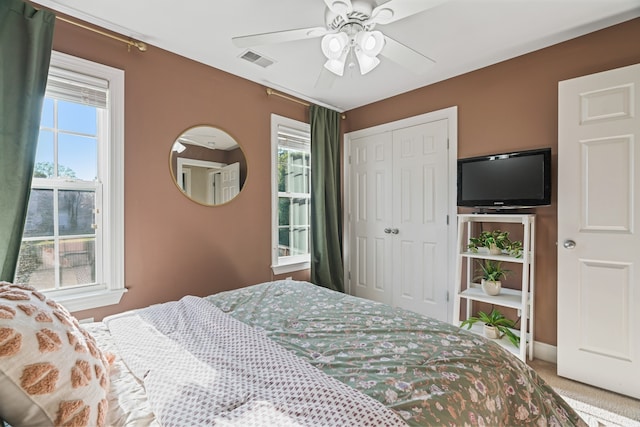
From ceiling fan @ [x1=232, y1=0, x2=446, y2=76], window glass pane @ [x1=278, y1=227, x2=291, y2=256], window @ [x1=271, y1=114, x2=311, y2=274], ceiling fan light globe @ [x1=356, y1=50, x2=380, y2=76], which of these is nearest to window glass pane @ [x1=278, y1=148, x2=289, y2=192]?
window @ [x1=271, y1=114, x2=311, y2=274]

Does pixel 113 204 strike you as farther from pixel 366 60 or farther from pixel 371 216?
pixel 371 216

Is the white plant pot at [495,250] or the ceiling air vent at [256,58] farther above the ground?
the ceiling air vent at [256,58]

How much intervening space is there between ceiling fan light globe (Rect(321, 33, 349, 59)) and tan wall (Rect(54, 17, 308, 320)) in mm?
1430

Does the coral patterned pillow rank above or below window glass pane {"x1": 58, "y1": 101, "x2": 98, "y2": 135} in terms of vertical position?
below

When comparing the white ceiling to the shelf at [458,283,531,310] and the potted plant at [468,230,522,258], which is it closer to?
the potted plant at [468,230,522,258]

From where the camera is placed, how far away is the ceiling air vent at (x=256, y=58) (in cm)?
245

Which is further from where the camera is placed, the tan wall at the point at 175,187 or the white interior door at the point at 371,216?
the white interior door at the point at 371,216

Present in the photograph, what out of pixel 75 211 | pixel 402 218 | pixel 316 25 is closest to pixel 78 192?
pixel 75 211

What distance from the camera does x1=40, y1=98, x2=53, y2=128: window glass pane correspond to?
1.91 meters

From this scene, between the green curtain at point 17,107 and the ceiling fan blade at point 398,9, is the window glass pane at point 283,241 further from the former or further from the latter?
the ceiling fan blade at point 398,9

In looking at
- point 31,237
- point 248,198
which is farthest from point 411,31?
point 31,237

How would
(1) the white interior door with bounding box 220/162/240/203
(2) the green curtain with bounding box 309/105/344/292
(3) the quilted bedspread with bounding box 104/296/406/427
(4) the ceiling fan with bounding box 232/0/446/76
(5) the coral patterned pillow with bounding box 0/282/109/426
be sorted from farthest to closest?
(2) the green curtain with bounding box 309/105/344/292 < (1) the white interior door with bounding box 220/162/240/203 < (4) the ceiling fan with bounding box 232/0/446/76 < (3) the quilted bedspread with bounding box 104/296/406/427 < (5) the coral patterned pillow with bounding box 0/282/109/426

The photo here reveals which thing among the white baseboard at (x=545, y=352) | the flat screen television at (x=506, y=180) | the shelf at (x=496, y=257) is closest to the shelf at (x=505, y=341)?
the white baseboard at (x=545, y=352)

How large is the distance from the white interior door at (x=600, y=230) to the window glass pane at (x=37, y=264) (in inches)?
140
